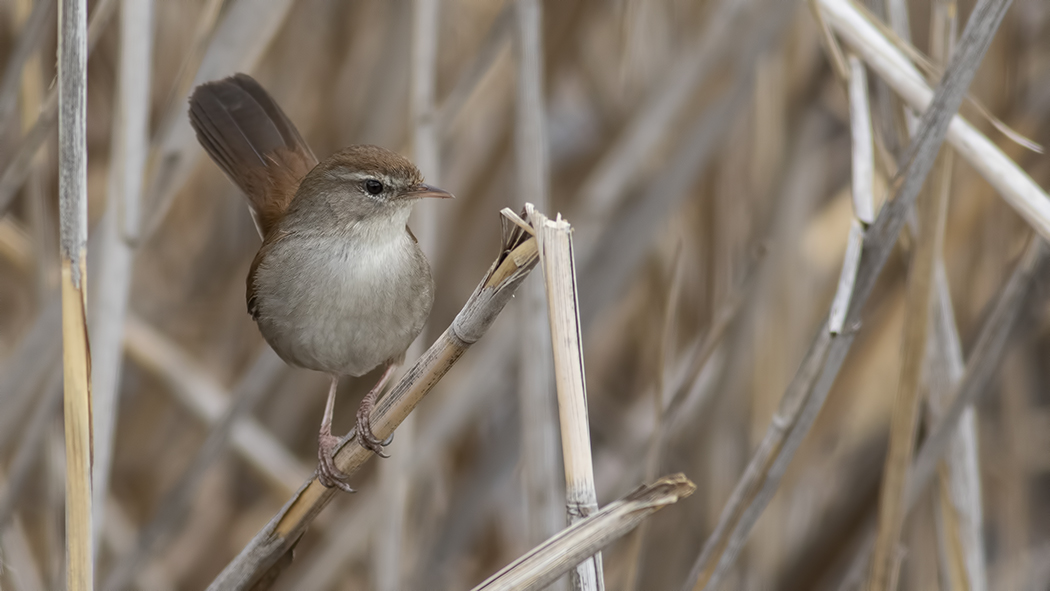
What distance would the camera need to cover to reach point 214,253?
3068mm

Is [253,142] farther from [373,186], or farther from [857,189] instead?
[857,189]

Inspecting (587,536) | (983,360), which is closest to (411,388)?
(587,536)

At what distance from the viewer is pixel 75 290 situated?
117 cm

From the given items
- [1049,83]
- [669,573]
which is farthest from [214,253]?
[1049,83]

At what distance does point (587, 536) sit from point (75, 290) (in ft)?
2.38

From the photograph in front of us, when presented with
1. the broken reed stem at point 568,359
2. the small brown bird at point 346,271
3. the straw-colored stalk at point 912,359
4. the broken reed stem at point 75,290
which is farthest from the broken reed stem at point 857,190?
the broken reed stem at point 75,290

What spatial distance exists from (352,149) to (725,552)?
1050 millimetres

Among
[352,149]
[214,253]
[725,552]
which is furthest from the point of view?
[214,253]

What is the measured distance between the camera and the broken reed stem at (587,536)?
1.00 meters

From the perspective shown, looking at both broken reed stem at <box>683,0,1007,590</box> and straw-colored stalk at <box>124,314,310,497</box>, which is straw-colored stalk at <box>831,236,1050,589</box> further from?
straw-colored stalk at <box>124,314,310,497</box>

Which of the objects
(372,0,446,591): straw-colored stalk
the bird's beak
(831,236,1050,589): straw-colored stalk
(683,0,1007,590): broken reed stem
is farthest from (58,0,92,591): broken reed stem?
(831,236,1050,589): straw-colored stalk

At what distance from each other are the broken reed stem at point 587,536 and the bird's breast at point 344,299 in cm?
73

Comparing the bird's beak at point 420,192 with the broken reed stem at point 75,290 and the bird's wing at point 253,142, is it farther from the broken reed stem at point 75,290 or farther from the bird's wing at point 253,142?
the broken reed stem at point 75,290

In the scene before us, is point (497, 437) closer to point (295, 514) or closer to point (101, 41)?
point (295, 514)
